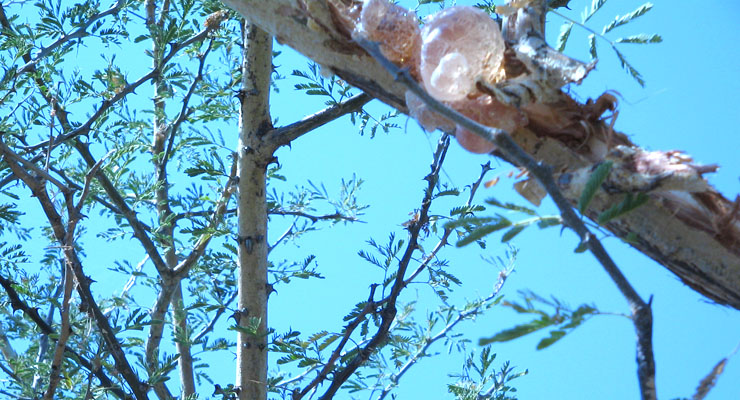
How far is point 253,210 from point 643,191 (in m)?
0.83

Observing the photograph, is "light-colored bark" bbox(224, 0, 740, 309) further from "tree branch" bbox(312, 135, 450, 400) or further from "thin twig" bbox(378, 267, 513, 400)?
"thin twig" bbox(378, 267, 513, 400)

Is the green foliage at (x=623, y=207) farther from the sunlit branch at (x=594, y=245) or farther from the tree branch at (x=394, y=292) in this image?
the tree branch at (x=394, y=292)

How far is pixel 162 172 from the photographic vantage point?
1.89 metres

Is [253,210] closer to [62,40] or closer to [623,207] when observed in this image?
[62,40]

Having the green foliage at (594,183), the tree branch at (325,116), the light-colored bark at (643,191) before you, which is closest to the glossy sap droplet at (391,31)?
the light-colored bark at (643,191)

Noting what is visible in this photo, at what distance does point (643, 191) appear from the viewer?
72 cm

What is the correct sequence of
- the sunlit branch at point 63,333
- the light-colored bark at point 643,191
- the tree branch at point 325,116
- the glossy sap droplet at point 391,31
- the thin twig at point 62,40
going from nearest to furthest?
1. the light-colored bark at point 643,191
2. the glossy sap droplet at point 391,31
3. the sunlit branch at point 63,333
4. the tree branch at point 325,116
5. the thin twig at point 62,40

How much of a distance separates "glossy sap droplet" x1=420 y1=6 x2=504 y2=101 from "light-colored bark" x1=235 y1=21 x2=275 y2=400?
0.59 m

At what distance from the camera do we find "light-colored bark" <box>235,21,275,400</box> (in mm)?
1391

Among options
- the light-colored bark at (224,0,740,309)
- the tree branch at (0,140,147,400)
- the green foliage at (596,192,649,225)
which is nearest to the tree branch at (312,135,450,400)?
the tree branch at (0,140,147,400)

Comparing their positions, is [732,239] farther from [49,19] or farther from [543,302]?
[49,19]

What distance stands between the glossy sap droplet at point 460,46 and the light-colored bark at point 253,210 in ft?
1.94

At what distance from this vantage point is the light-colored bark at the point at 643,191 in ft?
2.43

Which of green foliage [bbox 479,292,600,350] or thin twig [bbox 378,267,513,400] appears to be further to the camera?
thin twig [bbox 378,267,513,400]
